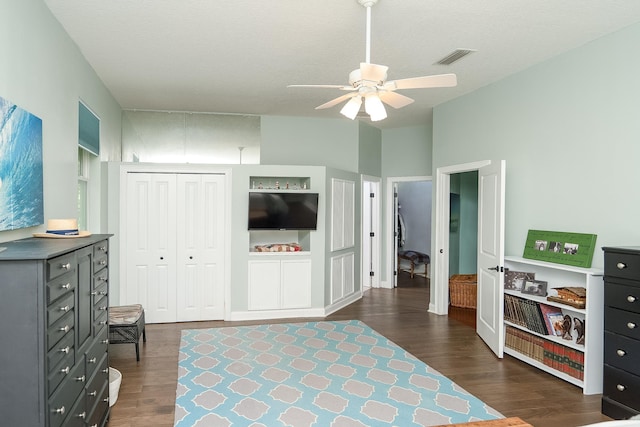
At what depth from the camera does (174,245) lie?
601 centimetres

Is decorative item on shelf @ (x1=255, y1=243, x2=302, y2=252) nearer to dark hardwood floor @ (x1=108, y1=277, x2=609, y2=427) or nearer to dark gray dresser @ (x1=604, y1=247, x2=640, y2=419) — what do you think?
dark hardwood floor @ (x1=108, y1=277, x2=609, y2=427)

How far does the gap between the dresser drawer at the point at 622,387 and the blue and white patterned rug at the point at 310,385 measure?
846mm

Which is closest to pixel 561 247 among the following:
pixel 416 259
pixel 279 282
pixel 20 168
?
pixel 279 282

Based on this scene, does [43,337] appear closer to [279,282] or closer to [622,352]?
[622,352]

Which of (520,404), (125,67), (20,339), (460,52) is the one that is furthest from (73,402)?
(460,52)

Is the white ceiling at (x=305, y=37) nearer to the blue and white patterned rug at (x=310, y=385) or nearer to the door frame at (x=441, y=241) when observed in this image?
the door frame at (x=441, y=241)

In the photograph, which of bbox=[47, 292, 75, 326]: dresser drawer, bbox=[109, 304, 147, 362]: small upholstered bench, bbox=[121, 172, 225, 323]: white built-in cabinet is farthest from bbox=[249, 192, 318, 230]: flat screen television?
bbox=[47, 292, 75, 326]: dresser drawer

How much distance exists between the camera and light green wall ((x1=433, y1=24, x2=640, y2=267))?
3.73 meters

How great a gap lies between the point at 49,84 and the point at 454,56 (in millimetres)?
3533

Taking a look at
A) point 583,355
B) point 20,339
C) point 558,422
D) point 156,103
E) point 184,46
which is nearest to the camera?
point 20,339

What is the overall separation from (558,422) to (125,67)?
5056mm

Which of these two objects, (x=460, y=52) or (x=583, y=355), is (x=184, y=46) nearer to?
(x=460, y=52)

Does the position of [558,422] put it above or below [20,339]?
below

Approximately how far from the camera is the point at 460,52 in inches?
170
